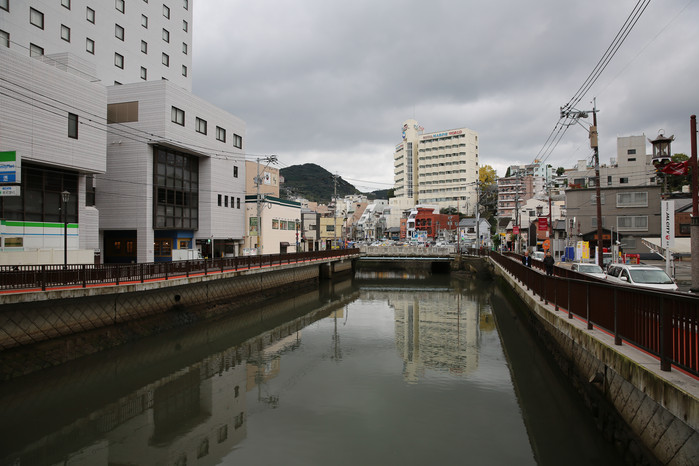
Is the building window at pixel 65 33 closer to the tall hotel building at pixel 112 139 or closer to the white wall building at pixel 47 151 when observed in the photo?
the tall hotel building at pixel 112 139

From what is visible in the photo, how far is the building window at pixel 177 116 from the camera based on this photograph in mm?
32188

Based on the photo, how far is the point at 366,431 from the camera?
10305mm

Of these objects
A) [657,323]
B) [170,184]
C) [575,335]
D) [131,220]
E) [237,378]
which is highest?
[170,184]

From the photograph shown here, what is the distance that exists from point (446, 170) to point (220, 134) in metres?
101

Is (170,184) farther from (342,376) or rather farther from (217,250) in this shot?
(342,376)

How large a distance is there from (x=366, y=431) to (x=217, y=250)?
33.0 metres

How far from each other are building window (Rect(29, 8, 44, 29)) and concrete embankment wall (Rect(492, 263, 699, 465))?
37.9 meters

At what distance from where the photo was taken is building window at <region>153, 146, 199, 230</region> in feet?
105

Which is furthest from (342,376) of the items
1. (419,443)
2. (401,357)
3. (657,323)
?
(657,323)

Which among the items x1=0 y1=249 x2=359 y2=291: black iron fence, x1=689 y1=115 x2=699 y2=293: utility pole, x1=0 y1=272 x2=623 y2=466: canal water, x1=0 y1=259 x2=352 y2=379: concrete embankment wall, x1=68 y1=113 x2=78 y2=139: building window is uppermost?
x1=68 y1=113 x2=78 y2=139: building window

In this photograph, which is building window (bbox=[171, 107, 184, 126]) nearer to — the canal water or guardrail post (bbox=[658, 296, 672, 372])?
the canal water

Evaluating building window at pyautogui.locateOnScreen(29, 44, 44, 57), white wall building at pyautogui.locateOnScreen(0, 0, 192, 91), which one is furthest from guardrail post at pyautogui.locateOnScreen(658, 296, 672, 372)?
building window at pyautogui.locateOnScreen(29, 44, 44, 57)

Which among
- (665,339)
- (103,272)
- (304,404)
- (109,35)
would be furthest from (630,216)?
(109,35)

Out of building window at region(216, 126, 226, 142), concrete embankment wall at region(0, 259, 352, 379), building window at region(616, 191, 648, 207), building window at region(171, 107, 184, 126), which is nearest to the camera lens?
concrete embankment wall at region(0, 259, 352, 379)
